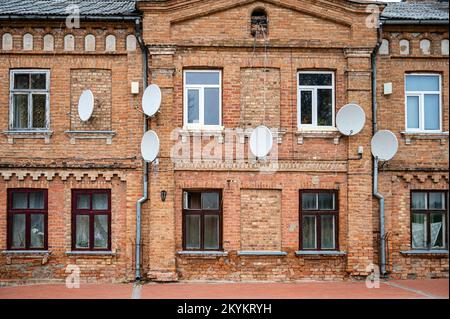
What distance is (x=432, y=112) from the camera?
19.3m

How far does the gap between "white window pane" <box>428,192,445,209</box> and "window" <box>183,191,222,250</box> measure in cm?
604

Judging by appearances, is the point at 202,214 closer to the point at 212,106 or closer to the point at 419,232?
the point at 212,106

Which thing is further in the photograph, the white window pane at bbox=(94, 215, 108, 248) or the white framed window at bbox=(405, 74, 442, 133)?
the white framed window at bbox=(405, 74, 442, 133)

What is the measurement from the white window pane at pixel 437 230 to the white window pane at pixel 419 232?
214 millimetres

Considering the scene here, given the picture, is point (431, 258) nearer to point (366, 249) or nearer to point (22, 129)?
point (366, 249)

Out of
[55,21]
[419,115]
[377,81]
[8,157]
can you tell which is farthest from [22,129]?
[419,115]

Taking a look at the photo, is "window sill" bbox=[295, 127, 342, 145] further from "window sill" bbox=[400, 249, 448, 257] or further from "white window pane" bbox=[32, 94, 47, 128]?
"white window pane" bbox=[32, 94, 47, 128]

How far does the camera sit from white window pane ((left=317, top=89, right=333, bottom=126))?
62.1ft

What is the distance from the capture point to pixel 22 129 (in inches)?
741

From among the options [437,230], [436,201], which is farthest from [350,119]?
[437,230]

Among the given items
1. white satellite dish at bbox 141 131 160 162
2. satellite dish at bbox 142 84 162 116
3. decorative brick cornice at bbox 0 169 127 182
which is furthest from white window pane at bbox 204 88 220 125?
decorative brick cornice at bbox 0 169 127 182

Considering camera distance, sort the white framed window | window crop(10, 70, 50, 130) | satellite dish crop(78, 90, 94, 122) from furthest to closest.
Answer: the white framed window
window crop(10, 70, 50, 130)
satellite dish crop(78, 90, 94, 122)

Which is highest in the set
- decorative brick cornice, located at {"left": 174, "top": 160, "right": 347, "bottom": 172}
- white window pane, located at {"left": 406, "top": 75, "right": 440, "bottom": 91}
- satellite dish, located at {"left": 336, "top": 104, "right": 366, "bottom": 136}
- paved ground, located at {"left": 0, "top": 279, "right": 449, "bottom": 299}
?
white window pane, located at {"left": 406, "top": 75, "right": 440, "bottom": 91}

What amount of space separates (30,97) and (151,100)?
12.0 feet
